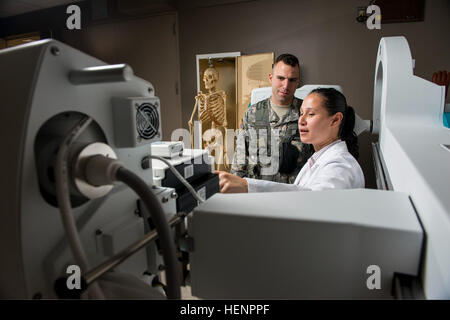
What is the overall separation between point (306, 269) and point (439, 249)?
168 mm

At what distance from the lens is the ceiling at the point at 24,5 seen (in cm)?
361

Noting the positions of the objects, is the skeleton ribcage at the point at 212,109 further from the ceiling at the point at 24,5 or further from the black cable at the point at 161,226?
the black cable at the point at 161,226

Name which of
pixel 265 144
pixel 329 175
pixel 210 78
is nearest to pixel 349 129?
pixel 329 175

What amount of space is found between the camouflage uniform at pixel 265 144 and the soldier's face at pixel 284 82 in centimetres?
8

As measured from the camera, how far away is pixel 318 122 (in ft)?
4.37

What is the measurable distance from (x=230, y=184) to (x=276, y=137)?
1227 millimetres

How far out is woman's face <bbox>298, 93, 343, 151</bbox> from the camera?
1320 mm

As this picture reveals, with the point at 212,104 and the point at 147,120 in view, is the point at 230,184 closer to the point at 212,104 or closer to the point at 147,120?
the point at 147,120

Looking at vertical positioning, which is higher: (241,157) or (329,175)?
(329,175)

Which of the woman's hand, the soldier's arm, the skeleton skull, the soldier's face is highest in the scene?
the skeleton skull

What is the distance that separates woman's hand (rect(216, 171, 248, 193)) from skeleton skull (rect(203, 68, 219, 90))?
234 centimetres

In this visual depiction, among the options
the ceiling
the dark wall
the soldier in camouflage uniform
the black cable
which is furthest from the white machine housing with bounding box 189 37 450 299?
the ceiling

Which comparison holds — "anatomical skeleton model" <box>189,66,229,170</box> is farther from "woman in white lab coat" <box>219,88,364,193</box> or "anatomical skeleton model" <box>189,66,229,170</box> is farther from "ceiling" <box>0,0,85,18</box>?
"ceiling" <box>0,0,85,18</box>

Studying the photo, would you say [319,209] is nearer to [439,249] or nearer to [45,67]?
[439,249]
